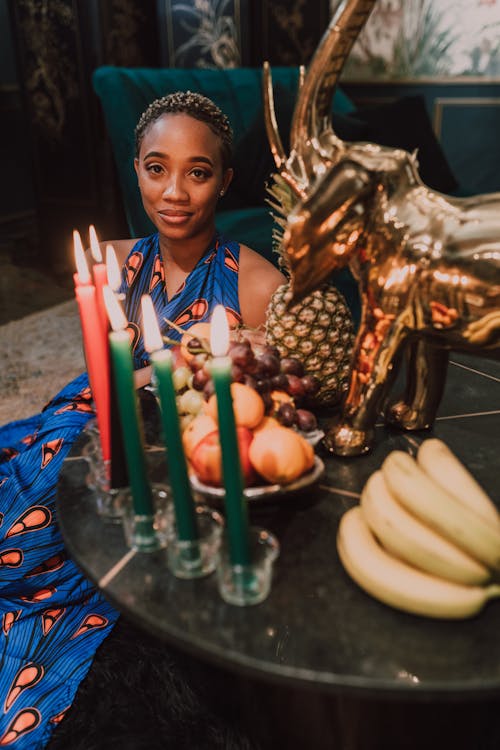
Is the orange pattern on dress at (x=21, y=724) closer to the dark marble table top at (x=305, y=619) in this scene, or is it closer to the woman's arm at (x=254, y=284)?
the dark marble table top at (x=305, y=619)

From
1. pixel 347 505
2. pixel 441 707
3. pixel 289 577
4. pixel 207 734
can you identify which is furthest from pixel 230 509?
pixel 207 734

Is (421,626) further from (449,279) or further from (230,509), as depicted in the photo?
(449,279)

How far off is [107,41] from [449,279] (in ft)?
12.1

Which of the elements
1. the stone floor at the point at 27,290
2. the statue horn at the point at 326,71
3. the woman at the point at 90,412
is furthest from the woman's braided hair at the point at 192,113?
the stone floor at the point at 27,290

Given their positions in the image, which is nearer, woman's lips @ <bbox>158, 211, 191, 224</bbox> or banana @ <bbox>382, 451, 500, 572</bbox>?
banana @ <bbox>382, 451, 500, 572</bbox>

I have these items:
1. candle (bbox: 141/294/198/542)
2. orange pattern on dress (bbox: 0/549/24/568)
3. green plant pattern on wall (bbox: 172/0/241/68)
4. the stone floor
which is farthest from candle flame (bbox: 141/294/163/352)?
green plant pattern on wall (bbox: 172/0/241/68)

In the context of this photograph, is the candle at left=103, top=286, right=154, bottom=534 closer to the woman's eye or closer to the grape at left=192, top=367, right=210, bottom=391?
the grape at left=192, top=367, right=210, bottom=391

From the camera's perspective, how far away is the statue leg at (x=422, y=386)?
100 cm

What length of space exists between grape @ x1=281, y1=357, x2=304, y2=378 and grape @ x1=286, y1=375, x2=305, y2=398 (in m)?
0.02

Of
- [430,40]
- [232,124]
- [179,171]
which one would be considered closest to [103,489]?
[179,171]

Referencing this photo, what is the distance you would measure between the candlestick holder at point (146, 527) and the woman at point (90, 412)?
491 millimetres

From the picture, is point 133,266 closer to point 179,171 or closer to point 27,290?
point 179,171

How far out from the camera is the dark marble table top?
0.59 m

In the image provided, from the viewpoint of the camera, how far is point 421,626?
64 centimetres
